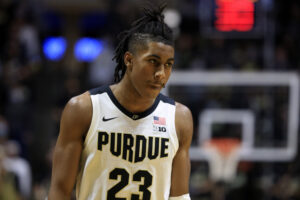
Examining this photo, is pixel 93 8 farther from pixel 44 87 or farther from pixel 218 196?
pixel 218 196

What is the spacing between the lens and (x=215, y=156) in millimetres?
9305

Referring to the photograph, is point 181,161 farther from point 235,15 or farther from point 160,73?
point 235,15

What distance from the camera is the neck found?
3.29 meters

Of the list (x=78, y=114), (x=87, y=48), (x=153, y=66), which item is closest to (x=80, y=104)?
(x=78, y=114)

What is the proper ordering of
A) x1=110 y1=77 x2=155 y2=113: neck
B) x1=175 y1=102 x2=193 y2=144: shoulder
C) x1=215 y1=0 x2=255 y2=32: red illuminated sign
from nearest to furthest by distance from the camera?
1. x1=110 y1=77 x2=155 y2=113: neck
2. x1=175 y1=102 x2=193 y2=144: shoulder
3. x1=215 y1=0 x2=255 y2=32: red illuminated sign

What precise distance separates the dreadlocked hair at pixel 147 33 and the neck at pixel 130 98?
18cm

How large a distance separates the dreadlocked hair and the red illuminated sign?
637 centimetres

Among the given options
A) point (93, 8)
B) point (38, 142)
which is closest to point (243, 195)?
point (38, 142)

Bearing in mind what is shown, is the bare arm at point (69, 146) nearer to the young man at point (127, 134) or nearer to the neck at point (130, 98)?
the young man at point (127, 134)

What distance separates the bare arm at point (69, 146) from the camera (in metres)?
3.15

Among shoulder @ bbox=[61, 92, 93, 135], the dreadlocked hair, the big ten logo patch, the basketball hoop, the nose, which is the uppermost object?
the dreadlocked hair

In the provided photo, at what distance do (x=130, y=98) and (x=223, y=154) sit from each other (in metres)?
6.13

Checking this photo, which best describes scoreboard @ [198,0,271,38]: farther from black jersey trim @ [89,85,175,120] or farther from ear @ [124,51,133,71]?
ear @ [124,51,133,71]

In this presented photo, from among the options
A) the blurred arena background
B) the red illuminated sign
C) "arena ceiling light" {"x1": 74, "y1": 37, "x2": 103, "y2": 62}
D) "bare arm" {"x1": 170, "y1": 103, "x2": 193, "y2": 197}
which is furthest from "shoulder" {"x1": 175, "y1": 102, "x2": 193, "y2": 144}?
"arena ceiling light" {"x1": 74, "y1": 37, "x2": 103, "y2": 62}
